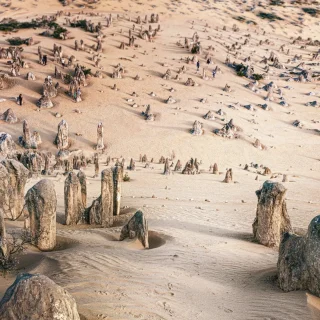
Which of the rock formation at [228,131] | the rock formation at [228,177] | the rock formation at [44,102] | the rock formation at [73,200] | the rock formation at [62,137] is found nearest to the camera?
the rock formation at [73,200]

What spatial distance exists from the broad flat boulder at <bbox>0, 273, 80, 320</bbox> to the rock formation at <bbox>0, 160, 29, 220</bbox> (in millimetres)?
5700

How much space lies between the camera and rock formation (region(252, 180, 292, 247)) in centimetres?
876

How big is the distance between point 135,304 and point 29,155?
40.2 ft

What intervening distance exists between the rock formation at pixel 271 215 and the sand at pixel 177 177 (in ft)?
1.09

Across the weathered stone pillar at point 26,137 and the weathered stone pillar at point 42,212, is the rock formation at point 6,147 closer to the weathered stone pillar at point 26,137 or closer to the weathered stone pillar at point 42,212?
the weathered stone pillar at point 26,137

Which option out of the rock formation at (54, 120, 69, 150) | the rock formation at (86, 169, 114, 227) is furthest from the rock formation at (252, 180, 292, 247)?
the rock formation at (54, 120, 69, 150)

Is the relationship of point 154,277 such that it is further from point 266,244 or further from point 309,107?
point 309,107

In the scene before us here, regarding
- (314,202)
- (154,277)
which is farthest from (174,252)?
(314,202)

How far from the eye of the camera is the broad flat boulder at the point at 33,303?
3.97 m

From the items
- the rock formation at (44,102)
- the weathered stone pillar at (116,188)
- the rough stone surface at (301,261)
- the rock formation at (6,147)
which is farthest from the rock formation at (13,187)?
the rock formation at (44,102)

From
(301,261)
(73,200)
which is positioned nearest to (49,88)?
(73,200)

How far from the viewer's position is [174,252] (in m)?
7.87

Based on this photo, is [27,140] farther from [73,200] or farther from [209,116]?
[73,200]

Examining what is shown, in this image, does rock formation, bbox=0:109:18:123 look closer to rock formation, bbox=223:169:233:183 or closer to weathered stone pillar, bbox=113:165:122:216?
rock formation, bbox=223:169:233:183
